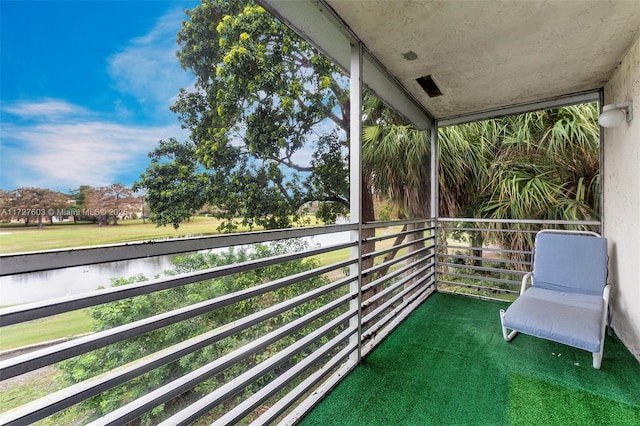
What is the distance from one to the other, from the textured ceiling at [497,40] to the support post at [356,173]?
24 cm

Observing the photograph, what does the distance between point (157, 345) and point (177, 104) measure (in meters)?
2.39

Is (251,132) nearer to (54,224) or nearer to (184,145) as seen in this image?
(184,145)

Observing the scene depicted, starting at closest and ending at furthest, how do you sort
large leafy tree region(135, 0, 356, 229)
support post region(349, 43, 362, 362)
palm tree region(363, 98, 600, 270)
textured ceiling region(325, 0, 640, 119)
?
textured ceiling region(325, 0, 640, 119), support post region(349, 43, 362, 362), large leafy tree region(135, 0, 356, 229), palm tree region(363, 98, 600, 270)

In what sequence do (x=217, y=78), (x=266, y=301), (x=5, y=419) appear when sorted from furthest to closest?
1. (x=266, y=301)
2. (x=217, y=78)
3. (x=5, y=419)

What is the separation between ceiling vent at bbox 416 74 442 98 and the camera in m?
2.96

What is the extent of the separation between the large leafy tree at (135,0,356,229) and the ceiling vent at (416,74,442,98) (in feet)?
6.41

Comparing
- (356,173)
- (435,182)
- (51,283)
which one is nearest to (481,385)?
(356,173)

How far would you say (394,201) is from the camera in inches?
201

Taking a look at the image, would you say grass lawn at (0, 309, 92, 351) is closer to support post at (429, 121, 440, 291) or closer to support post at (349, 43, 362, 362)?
support post at (349, 43, 362, 362)

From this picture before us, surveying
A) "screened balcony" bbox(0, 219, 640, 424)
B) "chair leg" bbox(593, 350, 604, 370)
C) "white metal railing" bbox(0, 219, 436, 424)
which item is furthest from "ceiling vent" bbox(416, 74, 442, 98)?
"chair leg" bbox(593, 350, 604, 370)

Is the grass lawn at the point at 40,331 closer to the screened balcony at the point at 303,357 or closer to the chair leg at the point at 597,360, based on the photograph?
the screened balcony at the point at 303,357

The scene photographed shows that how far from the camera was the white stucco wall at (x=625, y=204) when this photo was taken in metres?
2.28

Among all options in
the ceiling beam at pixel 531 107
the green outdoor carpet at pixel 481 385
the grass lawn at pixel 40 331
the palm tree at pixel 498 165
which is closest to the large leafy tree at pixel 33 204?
the grass lawn at pixel 40 331

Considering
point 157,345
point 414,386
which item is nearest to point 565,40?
point 414,386
